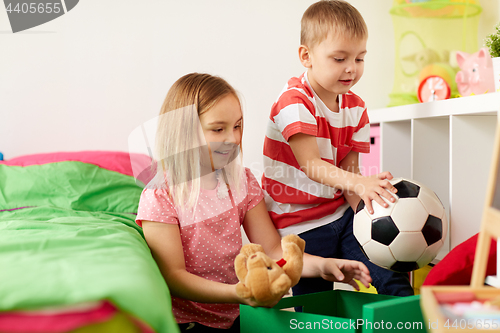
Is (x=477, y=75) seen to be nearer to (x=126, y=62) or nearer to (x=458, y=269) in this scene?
(x=458, y=269)

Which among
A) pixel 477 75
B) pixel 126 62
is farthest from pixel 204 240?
pixel 126 62

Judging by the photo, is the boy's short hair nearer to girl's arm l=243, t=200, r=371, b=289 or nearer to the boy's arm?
the boy's arm

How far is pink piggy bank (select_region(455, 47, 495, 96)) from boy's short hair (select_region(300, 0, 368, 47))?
0.39 meters

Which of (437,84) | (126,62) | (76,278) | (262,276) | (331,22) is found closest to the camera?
(76,278)

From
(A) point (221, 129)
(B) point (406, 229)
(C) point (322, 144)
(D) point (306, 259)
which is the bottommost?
(D) point (306, 259)

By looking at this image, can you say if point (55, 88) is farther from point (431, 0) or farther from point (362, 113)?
point (431, 0)

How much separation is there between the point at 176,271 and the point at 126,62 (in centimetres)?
116

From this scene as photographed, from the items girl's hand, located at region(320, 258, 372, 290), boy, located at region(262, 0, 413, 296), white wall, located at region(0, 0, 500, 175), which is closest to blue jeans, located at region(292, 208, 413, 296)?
boy, located at region(262, 0, 413, 296)

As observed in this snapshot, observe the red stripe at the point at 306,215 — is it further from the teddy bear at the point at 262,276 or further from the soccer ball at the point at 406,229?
the teddy bear at the point at 262,276

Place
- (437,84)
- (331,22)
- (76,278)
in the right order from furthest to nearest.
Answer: (437,84), (331,22), (76,278)

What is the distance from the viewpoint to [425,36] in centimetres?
187

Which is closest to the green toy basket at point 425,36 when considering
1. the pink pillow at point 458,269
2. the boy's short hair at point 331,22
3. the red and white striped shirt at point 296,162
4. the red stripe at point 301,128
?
the red and white striped shirt at point 296,162

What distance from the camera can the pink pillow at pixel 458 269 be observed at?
792 mm

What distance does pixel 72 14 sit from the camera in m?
1.78
